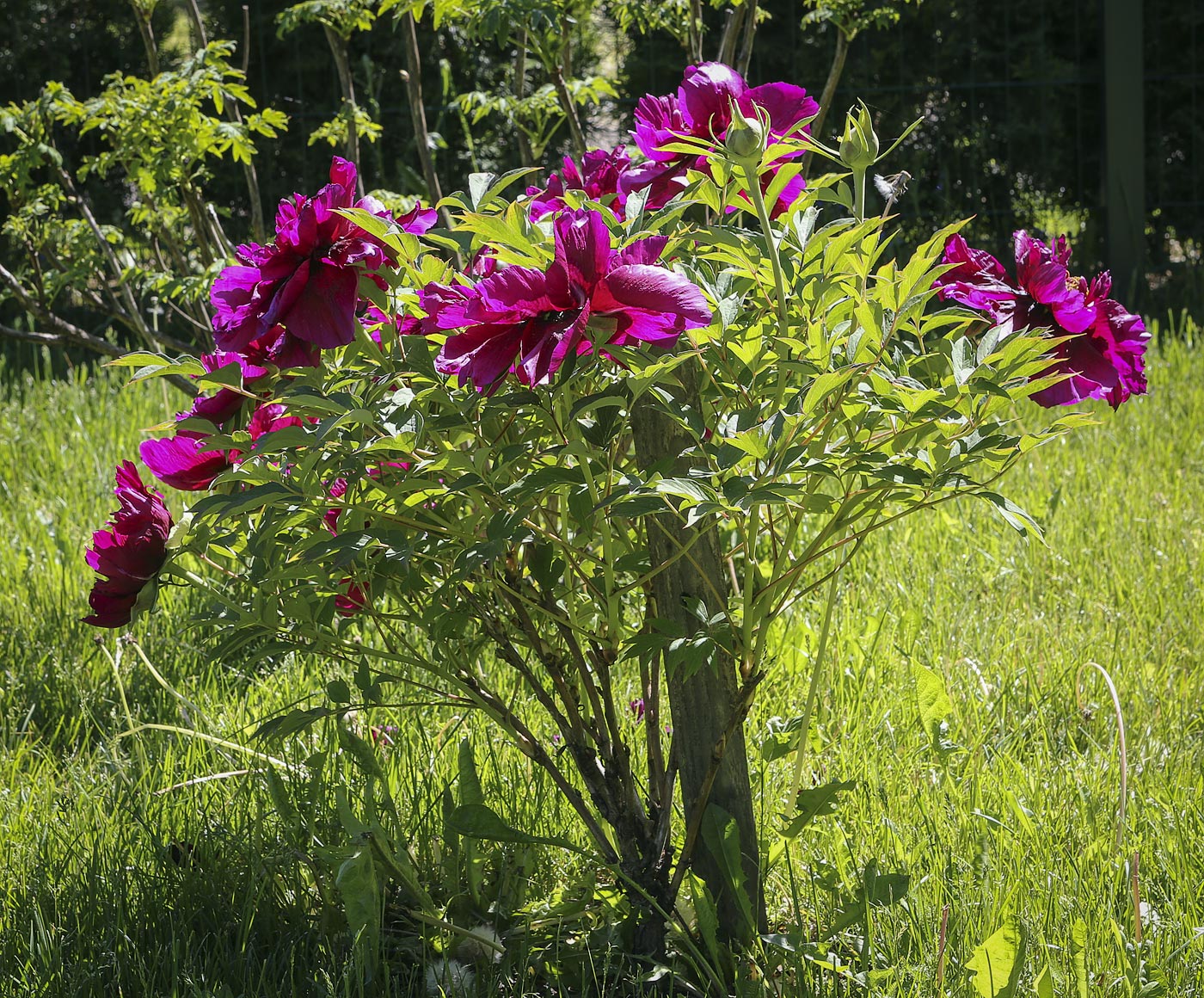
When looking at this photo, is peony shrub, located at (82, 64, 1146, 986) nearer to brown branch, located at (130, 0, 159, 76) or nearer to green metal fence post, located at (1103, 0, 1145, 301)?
brown branch, located at (130, 0, 159, 76)

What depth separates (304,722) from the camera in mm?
1271

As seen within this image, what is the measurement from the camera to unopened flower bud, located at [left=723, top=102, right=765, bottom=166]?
0.92 metres

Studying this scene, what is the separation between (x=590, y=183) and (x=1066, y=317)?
50 cm

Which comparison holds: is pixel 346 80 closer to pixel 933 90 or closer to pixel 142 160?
pixel 142 160

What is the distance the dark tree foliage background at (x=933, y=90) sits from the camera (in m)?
6.59

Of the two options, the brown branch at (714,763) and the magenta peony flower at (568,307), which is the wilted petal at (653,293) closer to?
the magenta peony flower at (568,307)

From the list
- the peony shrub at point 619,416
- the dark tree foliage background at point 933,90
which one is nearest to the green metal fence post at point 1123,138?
the dark tree foliage background at point 933,90

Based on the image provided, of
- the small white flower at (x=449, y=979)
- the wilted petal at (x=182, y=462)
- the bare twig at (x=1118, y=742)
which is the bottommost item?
the small white flower at (x=449, y=979)

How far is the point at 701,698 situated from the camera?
1.31 m

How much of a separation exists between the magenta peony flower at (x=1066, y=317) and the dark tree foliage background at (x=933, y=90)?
18.1 feet

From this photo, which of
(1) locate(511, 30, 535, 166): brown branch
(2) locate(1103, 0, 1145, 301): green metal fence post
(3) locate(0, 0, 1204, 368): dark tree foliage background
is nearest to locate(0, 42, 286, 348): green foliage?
A: (1) locate(511, 30, 535, 166): brown branch

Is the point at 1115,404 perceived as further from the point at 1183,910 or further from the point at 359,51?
the point at 359,51

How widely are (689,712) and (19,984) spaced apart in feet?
2.70

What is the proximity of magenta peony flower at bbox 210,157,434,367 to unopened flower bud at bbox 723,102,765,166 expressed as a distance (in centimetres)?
32
